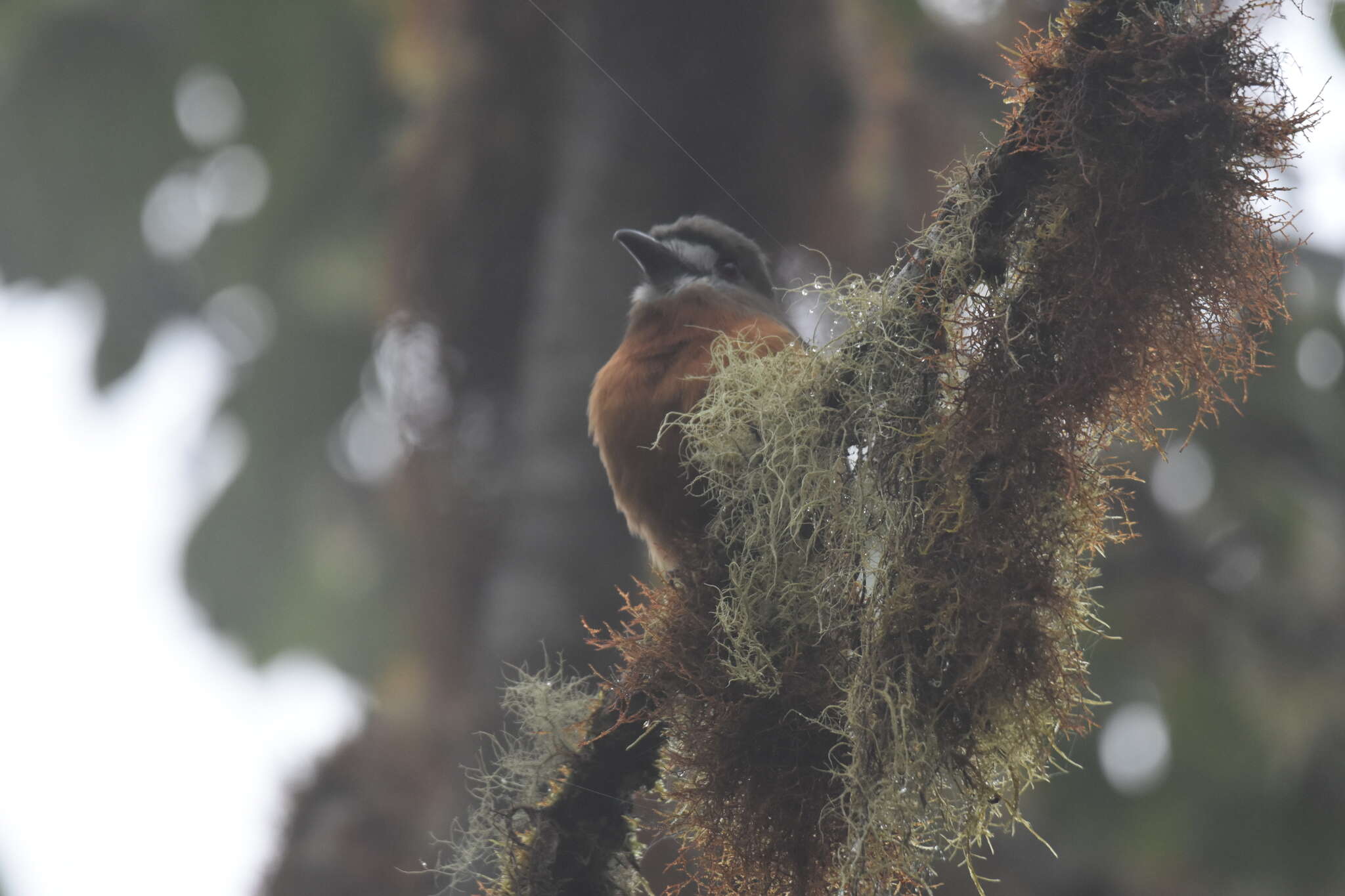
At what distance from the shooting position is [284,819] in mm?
5129

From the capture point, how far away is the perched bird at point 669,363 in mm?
2717

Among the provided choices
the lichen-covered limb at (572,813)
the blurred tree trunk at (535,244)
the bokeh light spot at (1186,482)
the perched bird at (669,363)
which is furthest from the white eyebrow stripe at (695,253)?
the bokeh light spot at (1186,482)

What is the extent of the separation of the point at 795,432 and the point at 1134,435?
0.54m

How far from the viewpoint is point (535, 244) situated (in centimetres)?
608

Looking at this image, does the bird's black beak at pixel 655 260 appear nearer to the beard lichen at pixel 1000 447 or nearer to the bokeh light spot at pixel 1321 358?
the beard lichen at pixel 1000 447

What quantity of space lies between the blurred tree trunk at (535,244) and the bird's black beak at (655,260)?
678 millimetres

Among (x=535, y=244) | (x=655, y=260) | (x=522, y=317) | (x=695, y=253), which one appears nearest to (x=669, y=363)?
(x=655, y=260)

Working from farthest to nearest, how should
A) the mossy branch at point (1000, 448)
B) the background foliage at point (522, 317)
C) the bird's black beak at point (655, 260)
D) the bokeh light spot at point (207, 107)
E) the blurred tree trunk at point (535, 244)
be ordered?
the bokeh light spot at point (207, 107), the background foliage at point (522, 317), the blurred tree trunk at point (535, 244), the bird's black beak at point (655, 260), the mossy branch at point (1000, 448)

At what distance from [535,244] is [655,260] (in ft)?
9.14

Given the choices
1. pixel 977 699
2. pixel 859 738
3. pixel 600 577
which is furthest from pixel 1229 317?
pixel 600 577

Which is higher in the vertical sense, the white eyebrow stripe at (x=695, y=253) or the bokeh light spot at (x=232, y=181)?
the bokeh light spot at (x=232, y=181)

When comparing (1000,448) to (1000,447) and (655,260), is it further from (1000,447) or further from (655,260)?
(655,260)

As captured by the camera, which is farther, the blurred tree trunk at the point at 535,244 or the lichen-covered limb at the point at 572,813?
the blurred tree trunk at the point at 535,244

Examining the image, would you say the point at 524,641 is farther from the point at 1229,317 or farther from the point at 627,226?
the point at 1229,317
